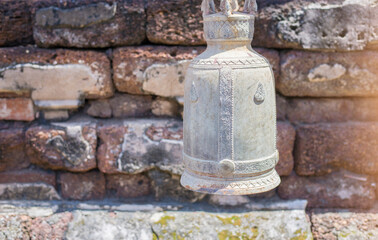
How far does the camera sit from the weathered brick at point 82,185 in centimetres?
257

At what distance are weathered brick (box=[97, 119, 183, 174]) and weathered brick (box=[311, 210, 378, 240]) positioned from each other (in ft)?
2.93

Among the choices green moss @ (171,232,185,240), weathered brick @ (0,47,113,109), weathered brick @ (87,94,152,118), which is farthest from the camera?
weathered brick @ (87,94,152,118)

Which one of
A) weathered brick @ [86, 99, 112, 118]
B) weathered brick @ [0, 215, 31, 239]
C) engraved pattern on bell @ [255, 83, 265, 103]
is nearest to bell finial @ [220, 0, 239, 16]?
engraved pattern on bell @ [255, 83, 265, 103]

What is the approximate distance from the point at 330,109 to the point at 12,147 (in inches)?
77.9

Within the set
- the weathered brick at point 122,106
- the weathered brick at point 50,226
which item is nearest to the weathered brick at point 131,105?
the weathered brick at point 122,106

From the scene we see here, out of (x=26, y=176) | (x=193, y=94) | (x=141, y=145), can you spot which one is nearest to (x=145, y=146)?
(x=141, y=145)

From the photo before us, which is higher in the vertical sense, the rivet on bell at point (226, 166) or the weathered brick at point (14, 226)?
the rivet on bell at point (226, 166)

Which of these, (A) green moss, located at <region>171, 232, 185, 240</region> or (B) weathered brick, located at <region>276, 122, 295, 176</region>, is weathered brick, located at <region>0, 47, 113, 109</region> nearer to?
(A) green moss, located at <region>171, 232, 185, 240</region>

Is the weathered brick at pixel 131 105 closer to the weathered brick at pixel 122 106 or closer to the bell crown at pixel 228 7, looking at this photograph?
the weathered brick at pixel 122 106

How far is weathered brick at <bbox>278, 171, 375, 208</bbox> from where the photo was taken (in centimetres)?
254

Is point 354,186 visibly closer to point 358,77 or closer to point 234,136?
point 358,77

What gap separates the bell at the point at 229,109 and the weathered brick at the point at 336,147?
0.91 m

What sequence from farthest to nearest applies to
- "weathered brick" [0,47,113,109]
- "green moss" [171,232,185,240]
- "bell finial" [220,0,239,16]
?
"weathered brick" [0,47,113,109] → "green moss" [171,232,185,240] → "bell finial" [220,0,239,16]

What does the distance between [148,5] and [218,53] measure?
956mm
